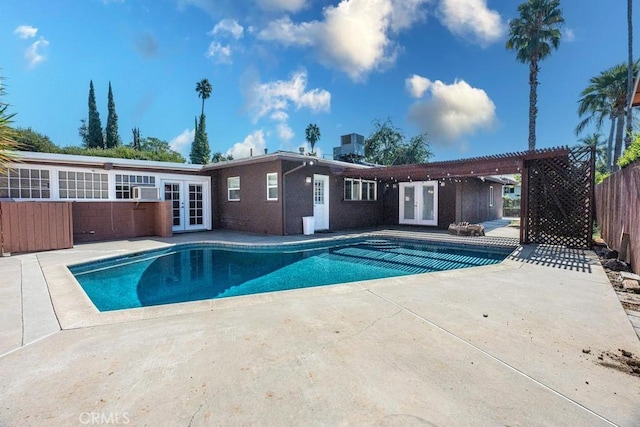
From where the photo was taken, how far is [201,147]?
34.1m

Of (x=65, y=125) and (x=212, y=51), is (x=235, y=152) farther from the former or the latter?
(x=212, y=51)

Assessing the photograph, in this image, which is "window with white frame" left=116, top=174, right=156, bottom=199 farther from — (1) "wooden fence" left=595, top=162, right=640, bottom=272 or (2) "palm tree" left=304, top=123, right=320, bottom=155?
(2) "palm tree" left=304, top=123, right=320, bottom=155

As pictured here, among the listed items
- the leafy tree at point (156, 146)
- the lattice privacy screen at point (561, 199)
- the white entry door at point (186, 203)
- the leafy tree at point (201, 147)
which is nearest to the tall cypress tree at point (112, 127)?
the leafy tree at point (201, 147)

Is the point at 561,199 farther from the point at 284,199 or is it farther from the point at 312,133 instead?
the point at 312,133

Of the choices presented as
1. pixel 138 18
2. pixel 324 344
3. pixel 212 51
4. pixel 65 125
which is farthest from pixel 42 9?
Result: pixel 65 125

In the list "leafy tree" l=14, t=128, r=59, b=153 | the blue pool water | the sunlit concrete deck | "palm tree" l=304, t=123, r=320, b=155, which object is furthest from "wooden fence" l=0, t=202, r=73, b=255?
"palm tree" l=304, t=123, r=320, b=155

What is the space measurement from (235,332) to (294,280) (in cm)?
321

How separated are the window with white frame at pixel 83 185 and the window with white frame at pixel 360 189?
10.00 metres

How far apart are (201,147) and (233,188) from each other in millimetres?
22920

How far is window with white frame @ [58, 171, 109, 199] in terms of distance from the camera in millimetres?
10633

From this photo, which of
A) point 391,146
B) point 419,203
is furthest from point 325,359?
point 391,146

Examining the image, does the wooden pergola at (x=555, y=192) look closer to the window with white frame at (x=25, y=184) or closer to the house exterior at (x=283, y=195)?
the house exterior at (x=283, y=195)

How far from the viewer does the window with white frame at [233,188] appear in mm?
13808

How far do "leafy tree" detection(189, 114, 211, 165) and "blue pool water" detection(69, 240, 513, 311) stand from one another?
86.8 ft
